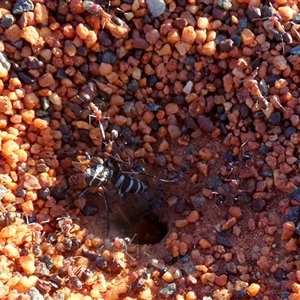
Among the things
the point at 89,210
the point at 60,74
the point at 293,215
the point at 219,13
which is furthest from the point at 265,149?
the point at 60,74

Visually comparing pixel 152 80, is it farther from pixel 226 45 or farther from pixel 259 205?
pixel 259 205

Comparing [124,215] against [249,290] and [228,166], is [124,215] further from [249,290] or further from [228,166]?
[249,290]

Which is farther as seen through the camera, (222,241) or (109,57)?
(109,57)

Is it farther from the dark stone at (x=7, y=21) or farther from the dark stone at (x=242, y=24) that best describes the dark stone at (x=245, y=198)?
the dark stone at (x=7, y=21)

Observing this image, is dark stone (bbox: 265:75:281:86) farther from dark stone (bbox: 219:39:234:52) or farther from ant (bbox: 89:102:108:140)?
ant (bbox: 89:102:108:140)

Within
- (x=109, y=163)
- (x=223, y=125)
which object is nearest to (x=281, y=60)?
(x=223, y=125)

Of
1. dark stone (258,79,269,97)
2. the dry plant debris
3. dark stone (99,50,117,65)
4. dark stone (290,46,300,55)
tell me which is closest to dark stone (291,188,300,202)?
the dry plant debris
